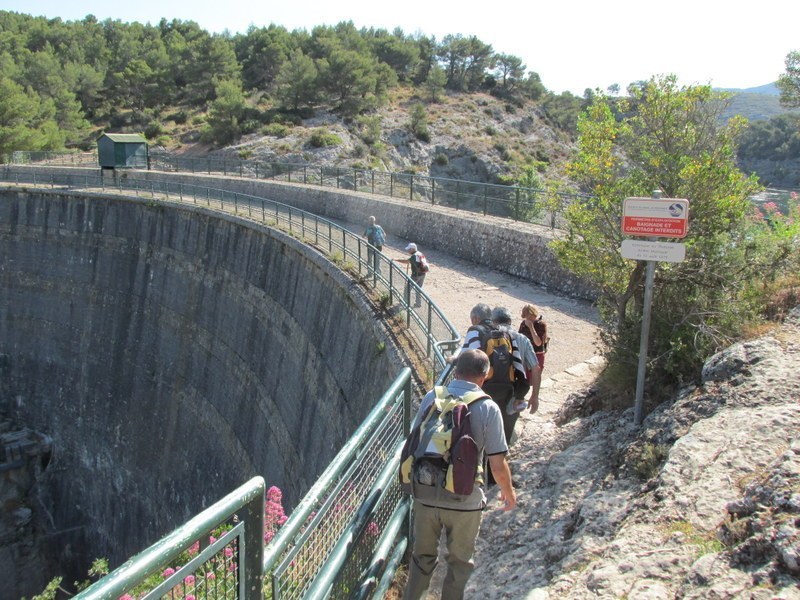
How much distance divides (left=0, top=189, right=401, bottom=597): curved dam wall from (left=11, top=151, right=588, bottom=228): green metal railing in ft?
16.8

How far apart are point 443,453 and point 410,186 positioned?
19.8 metres

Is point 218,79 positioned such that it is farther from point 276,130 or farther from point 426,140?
point 426,140

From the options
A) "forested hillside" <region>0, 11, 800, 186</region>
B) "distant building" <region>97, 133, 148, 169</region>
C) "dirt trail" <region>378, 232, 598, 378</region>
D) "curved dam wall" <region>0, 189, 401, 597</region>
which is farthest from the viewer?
"forested hillside" <region>0, 11, 800, 186</region>

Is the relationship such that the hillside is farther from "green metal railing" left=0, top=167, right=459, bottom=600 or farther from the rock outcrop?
"green metal railing" left=0, top=167, right=459, bottom=600

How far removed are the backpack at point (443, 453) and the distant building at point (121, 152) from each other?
3263cm

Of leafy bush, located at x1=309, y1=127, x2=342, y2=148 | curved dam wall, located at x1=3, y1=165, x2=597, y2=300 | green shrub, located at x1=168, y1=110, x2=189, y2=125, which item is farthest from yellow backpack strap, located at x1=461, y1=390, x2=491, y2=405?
green shrub, located at x1=168, y1=110, x2=189, y2=125

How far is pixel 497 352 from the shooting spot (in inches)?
214

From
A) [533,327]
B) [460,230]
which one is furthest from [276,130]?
[533,327]

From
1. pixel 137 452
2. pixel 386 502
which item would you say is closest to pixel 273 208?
pixel 137 452

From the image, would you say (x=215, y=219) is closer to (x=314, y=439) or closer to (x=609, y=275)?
(x=314, y=439)

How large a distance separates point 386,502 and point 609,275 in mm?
3900

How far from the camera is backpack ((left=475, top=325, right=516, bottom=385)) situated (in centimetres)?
543

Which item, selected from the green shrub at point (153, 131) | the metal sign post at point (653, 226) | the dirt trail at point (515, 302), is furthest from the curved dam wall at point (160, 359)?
the green shrub at point (153, 131)

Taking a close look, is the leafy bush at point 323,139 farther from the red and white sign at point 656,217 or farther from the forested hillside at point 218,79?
the red and white sign at point 656,217
